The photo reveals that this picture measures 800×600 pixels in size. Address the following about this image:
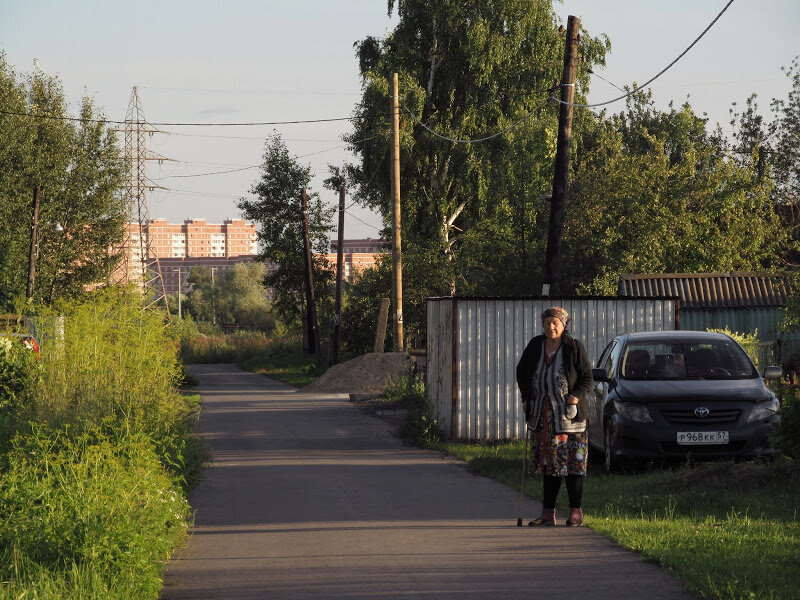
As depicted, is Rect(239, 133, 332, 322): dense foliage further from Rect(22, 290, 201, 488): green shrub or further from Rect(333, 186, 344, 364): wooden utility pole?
Rect(22, 290, 201, 488): green shrub

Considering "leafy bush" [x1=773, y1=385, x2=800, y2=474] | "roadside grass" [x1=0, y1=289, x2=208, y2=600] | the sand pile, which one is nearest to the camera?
"roadside grass" [x1=0, y1=289, x2=208, y2=600]

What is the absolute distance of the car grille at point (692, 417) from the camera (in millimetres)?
11945

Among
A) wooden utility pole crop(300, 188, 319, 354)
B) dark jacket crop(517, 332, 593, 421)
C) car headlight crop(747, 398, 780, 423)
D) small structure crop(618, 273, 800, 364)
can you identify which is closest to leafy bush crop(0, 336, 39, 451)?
dark jacket crop(517, 332, 593, 421)

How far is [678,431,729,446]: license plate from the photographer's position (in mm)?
11875

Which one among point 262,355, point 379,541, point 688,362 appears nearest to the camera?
point 379,541

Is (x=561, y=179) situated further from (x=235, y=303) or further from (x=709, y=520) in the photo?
(x=235, y=303)

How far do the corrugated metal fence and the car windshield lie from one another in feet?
9.86

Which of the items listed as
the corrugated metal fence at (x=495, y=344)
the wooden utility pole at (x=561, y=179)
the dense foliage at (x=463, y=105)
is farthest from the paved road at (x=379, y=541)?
the dense foliage at (x=463, y=105)

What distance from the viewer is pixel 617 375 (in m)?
12.9

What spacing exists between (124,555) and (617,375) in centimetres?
765

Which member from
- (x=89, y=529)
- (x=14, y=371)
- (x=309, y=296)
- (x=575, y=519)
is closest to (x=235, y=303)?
(x=309, y=296)

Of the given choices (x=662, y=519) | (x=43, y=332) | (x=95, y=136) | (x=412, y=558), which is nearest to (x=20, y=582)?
(x=412, y=558)

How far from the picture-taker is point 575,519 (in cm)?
889

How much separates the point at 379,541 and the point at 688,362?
5.94 metres
